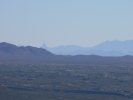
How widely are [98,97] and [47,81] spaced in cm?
1756

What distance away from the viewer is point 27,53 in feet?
585

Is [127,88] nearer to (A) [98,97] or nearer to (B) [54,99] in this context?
(A) [98,97]

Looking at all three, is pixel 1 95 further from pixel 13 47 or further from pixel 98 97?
pixel 13 47

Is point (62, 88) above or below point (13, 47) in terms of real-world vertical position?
below

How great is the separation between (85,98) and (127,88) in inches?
504

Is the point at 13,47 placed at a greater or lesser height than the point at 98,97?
greater

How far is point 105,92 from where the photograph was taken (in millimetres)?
51625

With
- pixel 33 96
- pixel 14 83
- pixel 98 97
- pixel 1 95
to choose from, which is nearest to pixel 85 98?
pixel 98 97

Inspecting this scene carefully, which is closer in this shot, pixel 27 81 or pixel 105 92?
pixel 105 92

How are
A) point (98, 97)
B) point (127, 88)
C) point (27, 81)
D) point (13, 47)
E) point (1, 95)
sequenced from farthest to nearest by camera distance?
point (13, 47), point (27, 81), point (127, 88), point (98, 97), point (1, 95)

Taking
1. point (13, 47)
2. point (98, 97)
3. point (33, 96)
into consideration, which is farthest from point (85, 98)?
point (13, 47)

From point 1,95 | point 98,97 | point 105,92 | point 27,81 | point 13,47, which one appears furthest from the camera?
point 13,47

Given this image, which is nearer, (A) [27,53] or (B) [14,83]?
(B) [14,83]

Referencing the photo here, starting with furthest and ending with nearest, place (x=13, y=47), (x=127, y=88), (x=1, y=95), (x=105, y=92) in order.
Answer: (x=13, y=47)
(x=127, y=88)
(x=105, y=92)
(x=1, y=95)
